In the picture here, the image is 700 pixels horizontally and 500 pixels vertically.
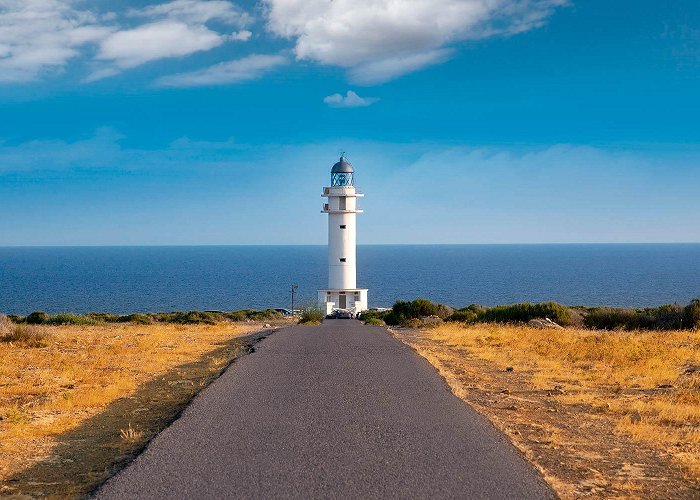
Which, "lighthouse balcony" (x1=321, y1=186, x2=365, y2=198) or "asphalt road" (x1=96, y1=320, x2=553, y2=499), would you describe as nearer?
"asphalt road" (x1=96, y1=320, x2=553, y2=499)

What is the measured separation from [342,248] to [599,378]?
3615 cm

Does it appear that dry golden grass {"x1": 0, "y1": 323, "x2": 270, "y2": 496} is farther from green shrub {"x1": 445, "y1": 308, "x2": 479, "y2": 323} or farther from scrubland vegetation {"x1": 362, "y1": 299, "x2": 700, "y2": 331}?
scrubland vegetation {"x1": 362, "y1": 299, "x2": 700, "y2": 331}

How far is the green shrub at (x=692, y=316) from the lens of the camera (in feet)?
97.8

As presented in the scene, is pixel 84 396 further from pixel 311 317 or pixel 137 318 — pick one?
pixel 137 318

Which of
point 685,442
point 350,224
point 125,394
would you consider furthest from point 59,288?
point 685,442

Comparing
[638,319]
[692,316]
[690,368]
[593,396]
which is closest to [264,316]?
[638,319]

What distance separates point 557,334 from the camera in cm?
2623

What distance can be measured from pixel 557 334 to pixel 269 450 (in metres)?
19.1

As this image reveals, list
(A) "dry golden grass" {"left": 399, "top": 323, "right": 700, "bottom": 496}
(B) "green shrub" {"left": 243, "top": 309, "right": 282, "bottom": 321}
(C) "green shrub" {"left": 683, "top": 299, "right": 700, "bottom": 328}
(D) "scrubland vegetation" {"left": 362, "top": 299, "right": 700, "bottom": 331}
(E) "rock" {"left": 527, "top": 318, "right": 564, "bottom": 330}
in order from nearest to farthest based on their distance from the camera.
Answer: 1. (A) "dry golden grass" {"left": 399, "top": 323, "right": 700, "bottom": 496}
2. (C) "green shrub" {"left": 683, "top": 299, "right": 700, "bottom": 328}
3. (D) "scrubland vegetation" {"left": 362, "top": 299, "right": 700, "bottom": 331}
4. (E) "rock" {"left": 527, "top": 318, "right": 564, "bottom": 330}
5. (B) "green shrub" {"left": 243, "top": 309, "right": 282, "bottom": 321}

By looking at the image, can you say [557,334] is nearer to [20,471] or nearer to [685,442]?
[685,442]

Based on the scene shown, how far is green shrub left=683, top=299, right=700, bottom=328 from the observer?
29.8 meters

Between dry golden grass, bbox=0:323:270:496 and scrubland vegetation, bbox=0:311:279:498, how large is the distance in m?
0.02

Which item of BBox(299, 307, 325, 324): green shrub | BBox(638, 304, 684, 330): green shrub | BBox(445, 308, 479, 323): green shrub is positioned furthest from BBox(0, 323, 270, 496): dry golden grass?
BBox(638, 304, 684, 330): green shrub

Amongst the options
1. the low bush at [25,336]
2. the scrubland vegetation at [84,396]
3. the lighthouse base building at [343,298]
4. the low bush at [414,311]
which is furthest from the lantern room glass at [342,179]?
the low bush at [25,336]
